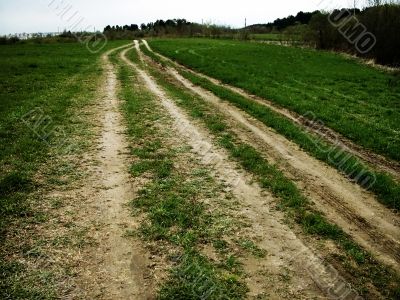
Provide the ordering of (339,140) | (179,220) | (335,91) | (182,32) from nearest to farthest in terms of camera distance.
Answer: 1. (179,220)
2. (339,140)
3. (335,91)
4. (182,32)

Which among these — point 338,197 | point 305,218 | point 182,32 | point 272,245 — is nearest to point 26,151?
point 272,245

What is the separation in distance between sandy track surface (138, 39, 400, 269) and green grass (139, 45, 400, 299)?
0.96 feet

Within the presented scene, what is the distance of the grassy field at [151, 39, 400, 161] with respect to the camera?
14328mm

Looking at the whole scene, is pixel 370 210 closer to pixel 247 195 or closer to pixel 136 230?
A: pixel 247 195

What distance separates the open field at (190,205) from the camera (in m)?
6.19

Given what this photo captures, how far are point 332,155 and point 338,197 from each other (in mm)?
3049

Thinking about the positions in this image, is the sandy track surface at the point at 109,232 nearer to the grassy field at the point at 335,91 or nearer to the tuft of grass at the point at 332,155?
the tuft of grass at the point at 332,155

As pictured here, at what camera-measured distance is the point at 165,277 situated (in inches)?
246

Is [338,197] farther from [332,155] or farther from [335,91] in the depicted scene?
[335,91]

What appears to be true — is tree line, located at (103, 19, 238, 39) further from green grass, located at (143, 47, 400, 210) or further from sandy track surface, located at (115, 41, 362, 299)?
sandy track surface, located at (115, 41, 362, 299)

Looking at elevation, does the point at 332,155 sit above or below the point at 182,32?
below

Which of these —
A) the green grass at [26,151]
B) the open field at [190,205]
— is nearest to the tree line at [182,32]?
the green grass at [26,151]

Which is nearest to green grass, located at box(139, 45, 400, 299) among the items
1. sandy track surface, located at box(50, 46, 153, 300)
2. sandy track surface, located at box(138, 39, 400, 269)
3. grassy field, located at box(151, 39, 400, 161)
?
sandy track surface, located at box(138, 39, 400, 269)

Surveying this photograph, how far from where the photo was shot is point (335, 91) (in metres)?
22.6
